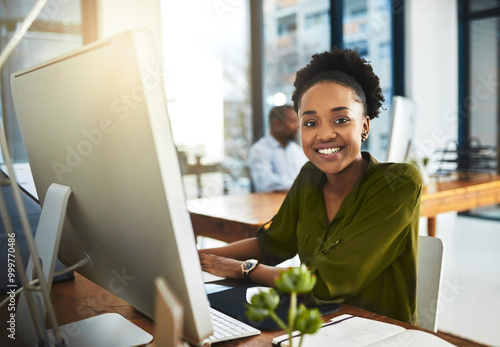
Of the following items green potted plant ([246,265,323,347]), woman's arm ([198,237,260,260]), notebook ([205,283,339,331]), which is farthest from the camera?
woman's arm ([198,237,260,260])

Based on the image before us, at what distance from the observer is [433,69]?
5.80 metres

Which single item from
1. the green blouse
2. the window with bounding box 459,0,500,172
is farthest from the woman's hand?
the window with bounding box 459,0,500,172

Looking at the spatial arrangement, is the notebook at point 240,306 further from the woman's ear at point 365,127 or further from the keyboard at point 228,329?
the woman's ear at point 365,127

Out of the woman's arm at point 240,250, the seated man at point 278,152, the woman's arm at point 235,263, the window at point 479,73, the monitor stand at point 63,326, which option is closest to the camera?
the monitor stand at point 63,326

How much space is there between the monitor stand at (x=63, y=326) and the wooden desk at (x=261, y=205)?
122cm

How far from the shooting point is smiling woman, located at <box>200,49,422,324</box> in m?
1.11

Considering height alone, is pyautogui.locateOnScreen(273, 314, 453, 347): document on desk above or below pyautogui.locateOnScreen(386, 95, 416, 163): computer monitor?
below

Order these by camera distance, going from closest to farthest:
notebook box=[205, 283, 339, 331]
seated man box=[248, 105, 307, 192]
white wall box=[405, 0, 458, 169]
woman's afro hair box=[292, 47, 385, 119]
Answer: notebook box=[205, 283, 339, 331], woman's afro hair box=[292, 47, 385, 119], seated man box=[248, 105, 307, 192], white wall box=[405, 0, 458, 169]

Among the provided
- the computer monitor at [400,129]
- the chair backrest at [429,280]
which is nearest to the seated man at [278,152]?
the computer monitor at [400,129]

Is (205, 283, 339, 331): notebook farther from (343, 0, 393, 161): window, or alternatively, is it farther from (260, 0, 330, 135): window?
(343, 0, 393, 161): window

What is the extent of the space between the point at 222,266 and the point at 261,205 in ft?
4.41

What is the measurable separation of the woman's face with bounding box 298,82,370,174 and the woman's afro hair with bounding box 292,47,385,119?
0.06 metres

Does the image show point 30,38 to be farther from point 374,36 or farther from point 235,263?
point 374,36

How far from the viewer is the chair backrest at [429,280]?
1.33 metres
